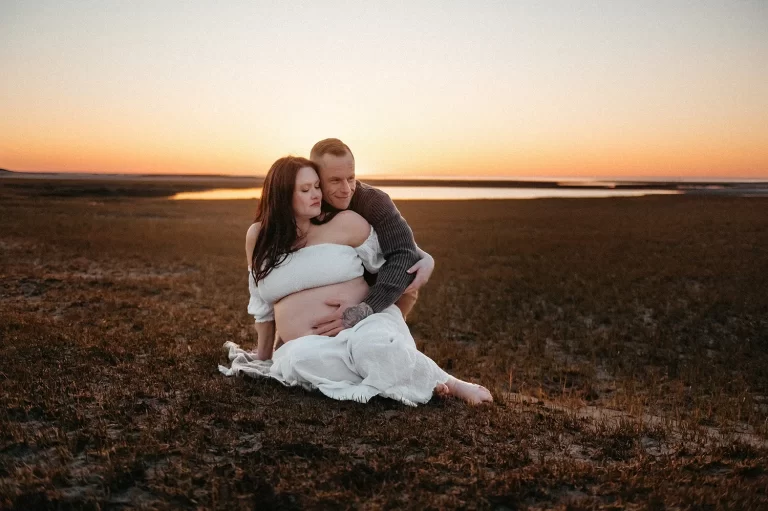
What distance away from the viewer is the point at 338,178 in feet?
17.6

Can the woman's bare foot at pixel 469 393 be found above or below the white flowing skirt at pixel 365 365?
below

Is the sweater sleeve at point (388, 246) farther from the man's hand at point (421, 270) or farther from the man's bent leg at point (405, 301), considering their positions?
the man's bent leg at point (405, 301)

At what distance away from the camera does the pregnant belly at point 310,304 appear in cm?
565

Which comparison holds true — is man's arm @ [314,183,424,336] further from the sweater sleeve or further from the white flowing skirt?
the white flowing skirt

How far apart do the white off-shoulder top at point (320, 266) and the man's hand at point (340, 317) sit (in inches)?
9.1

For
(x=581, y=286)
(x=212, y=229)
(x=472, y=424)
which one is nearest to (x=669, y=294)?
(x=581, y=286)

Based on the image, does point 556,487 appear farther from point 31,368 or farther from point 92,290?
point 92,290

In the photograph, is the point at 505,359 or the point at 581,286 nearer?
the point at 505,359

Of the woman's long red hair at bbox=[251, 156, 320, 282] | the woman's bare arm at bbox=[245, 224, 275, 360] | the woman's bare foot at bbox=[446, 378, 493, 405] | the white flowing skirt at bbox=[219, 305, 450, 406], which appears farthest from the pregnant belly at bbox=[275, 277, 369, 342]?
the woman's bare foot at bbox=[446, 378, 493, 405]

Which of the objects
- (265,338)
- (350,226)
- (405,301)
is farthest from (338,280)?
(265,338)

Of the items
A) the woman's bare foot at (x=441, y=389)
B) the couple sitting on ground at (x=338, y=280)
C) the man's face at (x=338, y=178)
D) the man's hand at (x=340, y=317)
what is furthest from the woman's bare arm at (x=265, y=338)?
the woman's bare foot at (x=441, y=389)

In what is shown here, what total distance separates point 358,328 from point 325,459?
61.6 inches

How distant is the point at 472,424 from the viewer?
16.3 ft

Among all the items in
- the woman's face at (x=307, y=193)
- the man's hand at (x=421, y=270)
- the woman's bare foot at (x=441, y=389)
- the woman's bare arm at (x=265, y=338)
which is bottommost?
the woman's bare foot at (x=441, y=389)
